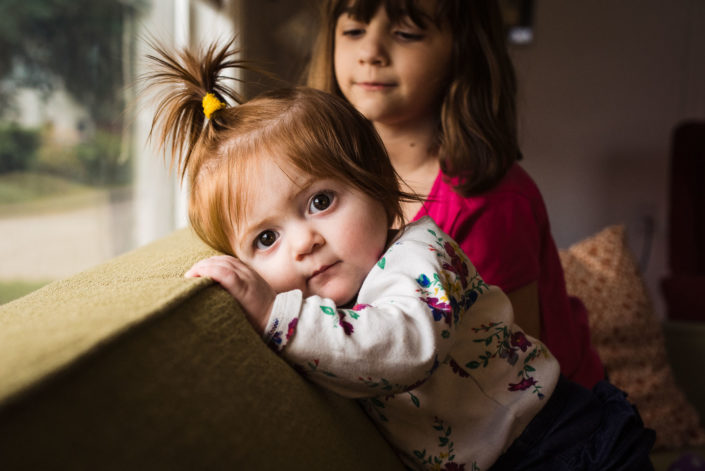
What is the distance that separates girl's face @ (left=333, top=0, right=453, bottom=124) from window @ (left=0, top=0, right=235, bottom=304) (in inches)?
17.4

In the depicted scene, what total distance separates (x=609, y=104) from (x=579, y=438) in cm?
325

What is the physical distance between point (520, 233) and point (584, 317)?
42cm

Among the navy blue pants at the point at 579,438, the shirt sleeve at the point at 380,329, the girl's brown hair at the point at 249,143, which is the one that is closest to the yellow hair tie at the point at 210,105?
the girl's brown hair at the point at 249,143

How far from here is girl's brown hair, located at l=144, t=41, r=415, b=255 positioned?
796 mm

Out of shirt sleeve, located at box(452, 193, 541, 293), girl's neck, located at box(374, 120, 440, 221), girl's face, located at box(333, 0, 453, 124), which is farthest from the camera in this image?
girl's neck, located at box(374, 120, 440, 221)

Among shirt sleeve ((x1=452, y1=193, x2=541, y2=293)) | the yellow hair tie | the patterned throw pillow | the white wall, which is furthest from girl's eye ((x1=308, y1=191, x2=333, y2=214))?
the white wall

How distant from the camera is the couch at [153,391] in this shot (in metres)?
0.34

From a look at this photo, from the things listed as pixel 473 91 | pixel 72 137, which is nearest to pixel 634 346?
pixel 473 91

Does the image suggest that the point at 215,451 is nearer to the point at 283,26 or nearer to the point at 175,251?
the point at 175,251

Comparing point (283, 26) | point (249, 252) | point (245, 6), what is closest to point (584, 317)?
point (249, 252)

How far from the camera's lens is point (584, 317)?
4.67 ft

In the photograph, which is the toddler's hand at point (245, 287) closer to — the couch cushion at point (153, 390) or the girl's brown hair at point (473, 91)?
the couch cushion at point (153, 390)

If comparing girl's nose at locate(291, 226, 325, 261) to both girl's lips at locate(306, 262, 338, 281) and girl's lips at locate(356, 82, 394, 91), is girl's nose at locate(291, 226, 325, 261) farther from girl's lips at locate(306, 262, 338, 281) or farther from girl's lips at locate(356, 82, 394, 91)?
girl's lips at locate(356, 82, 394, 91)

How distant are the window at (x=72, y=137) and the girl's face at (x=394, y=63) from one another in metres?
0.44
